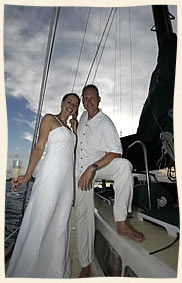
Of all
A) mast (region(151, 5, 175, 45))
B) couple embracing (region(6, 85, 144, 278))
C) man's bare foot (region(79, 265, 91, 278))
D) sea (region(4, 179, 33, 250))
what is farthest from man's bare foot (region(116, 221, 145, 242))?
mast (region(151, 5, 175, 45))

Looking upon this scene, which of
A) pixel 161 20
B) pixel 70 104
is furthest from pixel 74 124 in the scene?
pixel 161 20

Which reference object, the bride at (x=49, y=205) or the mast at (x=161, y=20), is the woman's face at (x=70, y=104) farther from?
the mast at (x=161, y=20)

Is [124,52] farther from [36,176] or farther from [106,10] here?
[36,176]

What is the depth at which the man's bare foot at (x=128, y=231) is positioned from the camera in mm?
647

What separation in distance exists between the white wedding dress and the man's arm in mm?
32

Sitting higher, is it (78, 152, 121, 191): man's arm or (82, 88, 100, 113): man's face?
(82, 88, 100, 113): man's face

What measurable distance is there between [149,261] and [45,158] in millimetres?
371

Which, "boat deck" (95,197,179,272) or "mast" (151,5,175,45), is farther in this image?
"mast" (151,5,175,45)

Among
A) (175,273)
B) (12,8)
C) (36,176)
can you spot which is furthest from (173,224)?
(12,8)

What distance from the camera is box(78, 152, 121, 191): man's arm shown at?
0.73 meters

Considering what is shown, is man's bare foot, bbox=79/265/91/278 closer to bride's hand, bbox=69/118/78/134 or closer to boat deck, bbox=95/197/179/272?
boat deck, bbox=95/197/179/272

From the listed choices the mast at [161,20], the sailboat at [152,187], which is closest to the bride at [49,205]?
the sailboat at [152,187]

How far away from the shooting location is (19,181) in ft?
2.17

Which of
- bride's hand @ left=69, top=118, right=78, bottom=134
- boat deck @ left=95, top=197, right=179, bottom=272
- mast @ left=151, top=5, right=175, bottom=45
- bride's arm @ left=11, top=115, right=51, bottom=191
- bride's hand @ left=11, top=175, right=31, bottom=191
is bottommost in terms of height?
boat deck @ left=95, top=197, right=179, bottom=272
